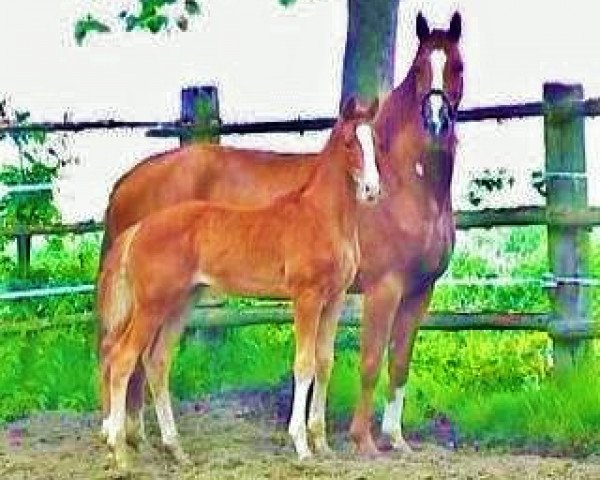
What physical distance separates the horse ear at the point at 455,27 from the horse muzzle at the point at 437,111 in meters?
0.35

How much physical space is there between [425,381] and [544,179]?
1328 millimetres

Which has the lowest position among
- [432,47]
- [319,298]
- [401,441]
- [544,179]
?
[401,441]

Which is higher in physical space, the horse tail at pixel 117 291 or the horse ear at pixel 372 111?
the horse ear at pixel 372 111

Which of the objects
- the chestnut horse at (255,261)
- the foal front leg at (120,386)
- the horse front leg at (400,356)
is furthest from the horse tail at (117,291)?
the horse front leg at (400,356)

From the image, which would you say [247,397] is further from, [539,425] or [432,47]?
[432,47]

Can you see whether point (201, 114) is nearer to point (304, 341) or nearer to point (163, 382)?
point (163, 382)

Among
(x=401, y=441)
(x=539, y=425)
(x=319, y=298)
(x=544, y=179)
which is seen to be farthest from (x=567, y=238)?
(x=319, y=298)

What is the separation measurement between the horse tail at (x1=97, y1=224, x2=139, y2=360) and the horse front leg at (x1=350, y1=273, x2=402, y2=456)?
1.16 m

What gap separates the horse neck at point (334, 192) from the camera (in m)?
7.11

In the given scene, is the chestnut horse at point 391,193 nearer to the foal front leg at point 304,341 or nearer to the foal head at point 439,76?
the foal head at point 439,76

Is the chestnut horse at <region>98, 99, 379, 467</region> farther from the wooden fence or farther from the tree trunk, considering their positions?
the tree trunk

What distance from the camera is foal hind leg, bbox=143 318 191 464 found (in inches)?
288

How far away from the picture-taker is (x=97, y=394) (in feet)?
30.0

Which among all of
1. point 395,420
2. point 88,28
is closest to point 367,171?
point 395,420
